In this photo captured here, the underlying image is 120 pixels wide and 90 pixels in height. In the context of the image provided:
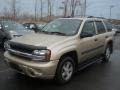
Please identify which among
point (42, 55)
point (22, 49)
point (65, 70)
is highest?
point (22, 49)

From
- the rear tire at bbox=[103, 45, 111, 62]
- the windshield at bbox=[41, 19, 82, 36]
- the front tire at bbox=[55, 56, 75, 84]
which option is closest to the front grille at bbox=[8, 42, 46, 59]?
the front tire at bbox=[55, 56, 75, 84]

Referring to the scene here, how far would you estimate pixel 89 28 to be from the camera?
682 centimetres

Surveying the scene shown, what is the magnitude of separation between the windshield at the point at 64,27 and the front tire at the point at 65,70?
2.79 feet

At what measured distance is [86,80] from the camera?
19.8 ft

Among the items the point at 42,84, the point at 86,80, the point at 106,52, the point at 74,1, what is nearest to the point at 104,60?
the point at 106,52

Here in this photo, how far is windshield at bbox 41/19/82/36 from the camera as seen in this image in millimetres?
6248

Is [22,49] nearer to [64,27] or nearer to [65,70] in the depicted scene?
[65,70]

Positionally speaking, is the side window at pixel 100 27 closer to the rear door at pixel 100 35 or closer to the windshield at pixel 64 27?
the rear door at pixel 100 35

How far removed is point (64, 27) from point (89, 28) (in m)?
0.86

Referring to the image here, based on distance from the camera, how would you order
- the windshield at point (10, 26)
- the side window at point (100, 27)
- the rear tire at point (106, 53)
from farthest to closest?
the windshield at point (10, 26) → the rear tire at point (106, 53) → the side window at point (100, 27)

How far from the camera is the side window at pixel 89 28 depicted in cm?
647

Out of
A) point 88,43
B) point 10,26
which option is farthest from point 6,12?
point 88,43

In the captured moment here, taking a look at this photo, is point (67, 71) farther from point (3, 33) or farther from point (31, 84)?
point (3, 33)

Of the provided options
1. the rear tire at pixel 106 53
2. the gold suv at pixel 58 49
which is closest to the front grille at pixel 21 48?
the gold suv at pixel 58 49
